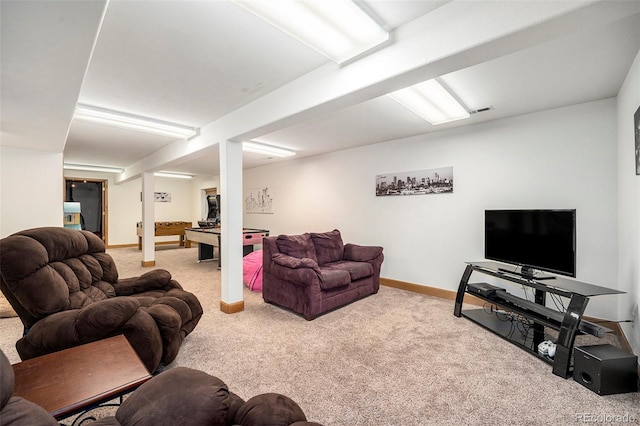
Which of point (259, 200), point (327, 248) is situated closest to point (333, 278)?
point (327, 248)

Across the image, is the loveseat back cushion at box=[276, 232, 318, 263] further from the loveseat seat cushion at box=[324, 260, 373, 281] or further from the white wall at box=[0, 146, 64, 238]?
the white wall at box=[0, 146, 64, 238]

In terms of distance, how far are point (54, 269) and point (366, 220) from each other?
411 cm

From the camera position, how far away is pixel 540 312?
2.56 m

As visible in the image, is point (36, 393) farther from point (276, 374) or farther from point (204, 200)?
point (204, 200)

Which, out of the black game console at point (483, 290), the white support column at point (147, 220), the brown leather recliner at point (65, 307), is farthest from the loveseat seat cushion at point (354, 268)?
the white support column at point (147, 220)

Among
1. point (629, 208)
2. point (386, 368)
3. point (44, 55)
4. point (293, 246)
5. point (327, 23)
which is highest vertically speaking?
point (327, 23)

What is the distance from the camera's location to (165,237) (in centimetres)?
976

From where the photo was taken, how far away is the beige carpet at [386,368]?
1810 millimetres

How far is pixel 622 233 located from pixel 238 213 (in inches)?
157

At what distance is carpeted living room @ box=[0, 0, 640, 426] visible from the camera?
1.50 meters

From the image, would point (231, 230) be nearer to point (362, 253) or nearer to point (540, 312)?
point (362, 253)

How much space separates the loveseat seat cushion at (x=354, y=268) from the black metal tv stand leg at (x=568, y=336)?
215cm

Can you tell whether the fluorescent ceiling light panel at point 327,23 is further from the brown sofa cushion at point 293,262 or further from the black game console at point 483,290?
the black game console at point 483,290

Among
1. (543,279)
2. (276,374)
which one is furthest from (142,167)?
(543,279)
